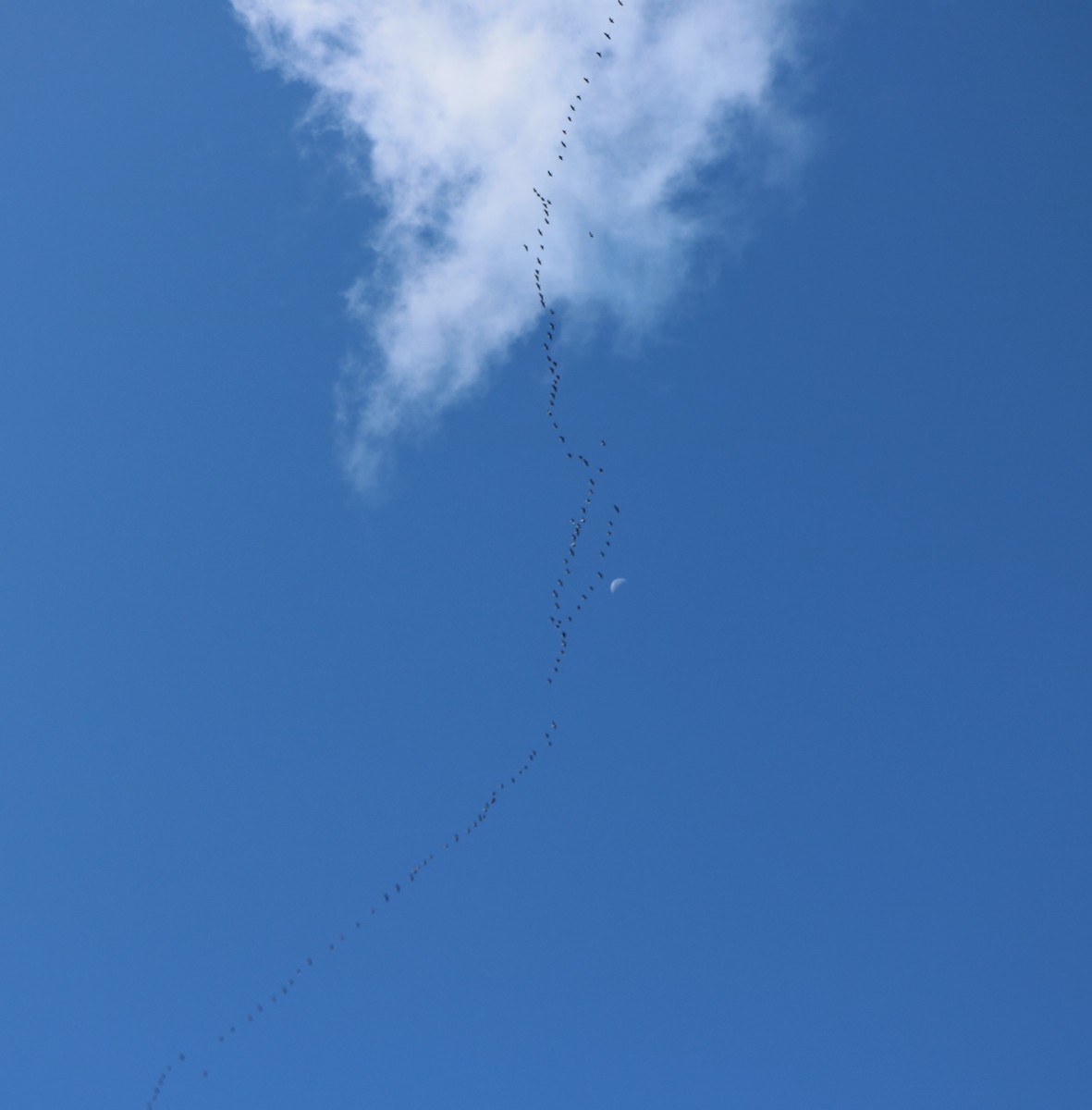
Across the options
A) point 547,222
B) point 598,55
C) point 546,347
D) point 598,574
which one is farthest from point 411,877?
point 598,55

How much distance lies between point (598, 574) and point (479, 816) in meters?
32.7

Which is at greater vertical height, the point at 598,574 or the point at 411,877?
the point at 598,574

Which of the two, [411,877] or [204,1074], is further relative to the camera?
[411,877]

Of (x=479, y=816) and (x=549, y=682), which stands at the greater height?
(x=549, y=682)

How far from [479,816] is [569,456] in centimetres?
4499

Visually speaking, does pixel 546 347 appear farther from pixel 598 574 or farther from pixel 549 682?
pixel 549 682

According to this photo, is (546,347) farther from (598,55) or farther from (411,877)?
(411,877)

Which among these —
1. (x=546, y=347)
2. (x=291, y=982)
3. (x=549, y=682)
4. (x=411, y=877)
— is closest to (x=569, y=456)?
(x=546, y=347)

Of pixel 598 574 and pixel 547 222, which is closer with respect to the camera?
pixel 547 222

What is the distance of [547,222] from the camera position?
126 m

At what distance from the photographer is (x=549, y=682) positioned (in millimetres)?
135000

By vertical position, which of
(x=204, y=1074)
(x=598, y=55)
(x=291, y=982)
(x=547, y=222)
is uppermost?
(x=598, y=55)

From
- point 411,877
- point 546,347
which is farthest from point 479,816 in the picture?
point 546,347

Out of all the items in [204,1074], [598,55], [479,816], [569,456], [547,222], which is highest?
[598,55]
